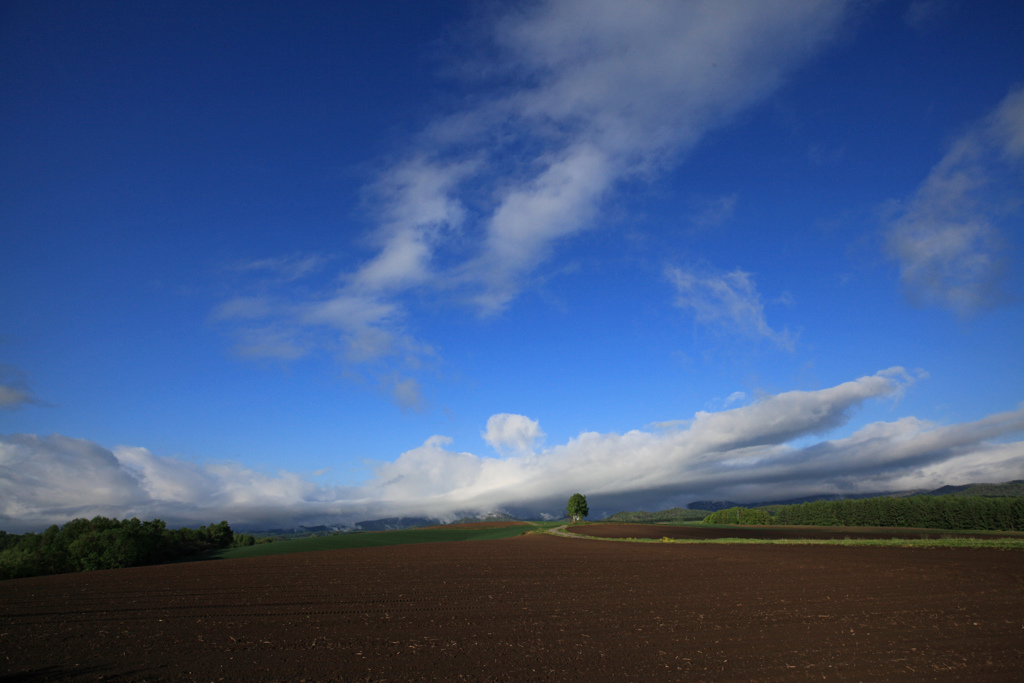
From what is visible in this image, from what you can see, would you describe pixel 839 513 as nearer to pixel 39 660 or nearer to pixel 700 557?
pixel 700 557

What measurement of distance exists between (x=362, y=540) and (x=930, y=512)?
110778 mm

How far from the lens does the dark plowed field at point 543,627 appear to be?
41.7 feet

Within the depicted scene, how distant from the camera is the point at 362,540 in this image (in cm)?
9244

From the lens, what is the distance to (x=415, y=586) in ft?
94.2

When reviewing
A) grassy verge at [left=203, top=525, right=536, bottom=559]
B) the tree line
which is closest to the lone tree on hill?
grassy verge at [left=203, top=525, right=536, bottom=559]

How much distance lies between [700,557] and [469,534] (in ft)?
241

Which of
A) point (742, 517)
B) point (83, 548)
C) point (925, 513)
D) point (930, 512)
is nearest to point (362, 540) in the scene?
point (83, 548)

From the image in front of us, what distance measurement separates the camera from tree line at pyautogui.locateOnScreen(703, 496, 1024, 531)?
91.9 m

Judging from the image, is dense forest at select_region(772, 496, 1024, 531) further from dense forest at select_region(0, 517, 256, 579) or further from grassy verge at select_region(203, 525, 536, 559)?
dense forest at select_region(0, 517, 256, 579)

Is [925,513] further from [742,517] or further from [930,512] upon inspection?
[742,517]

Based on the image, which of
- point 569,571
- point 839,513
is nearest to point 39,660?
point 569,571

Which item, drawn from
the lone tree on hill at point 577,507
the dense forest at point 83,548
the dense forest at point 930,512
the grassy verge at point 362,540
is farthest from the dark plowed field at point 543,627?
the lone tree on hill at point 577,507

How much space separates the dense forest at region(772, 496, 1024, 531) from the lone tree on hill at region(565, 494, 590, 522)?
63.3 m

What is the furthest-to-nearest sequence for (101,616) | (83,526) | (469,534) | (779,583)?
(469,534) < (83,526) < (779,583) < (101,616)
